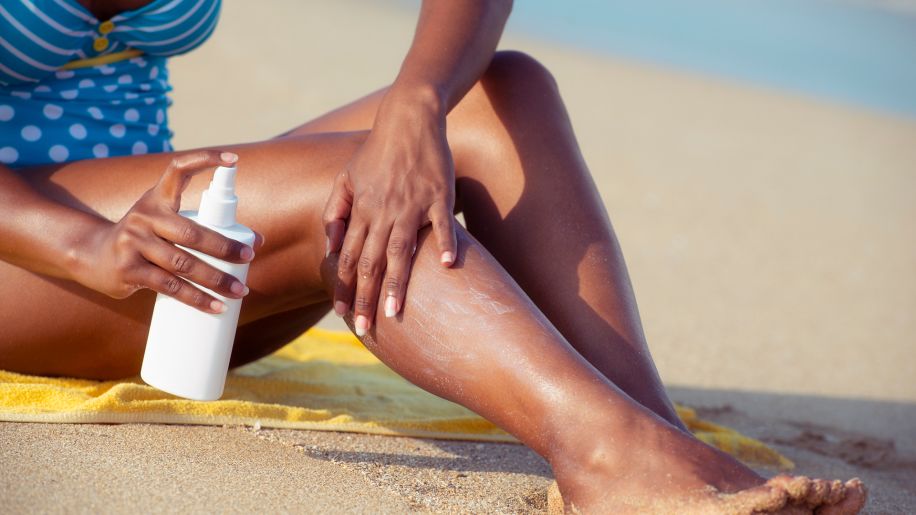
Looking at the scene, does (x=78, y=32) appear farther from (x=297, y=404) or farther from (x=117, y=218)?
(x=297, y=404)

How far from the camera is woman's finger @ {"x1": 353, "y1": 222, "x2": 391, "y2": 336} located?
4.44 feet

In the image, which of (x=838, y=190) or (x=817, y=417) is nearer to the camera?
(x=817, y=417)

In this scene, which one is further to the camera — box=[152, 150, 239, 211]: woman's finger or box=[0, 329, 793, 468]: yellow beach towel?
box=[0, 329, 793, 468]: yellow beach towel

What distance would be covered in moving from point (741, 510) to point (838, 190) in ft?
17.8

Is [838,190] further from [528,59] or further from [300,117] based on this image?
[528,59]

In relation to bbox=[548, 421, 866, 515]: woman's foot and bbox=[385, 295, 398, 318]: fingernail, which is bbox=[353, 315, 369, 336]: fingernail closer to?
bbox=[385, 295, 398, 318]: fingernail

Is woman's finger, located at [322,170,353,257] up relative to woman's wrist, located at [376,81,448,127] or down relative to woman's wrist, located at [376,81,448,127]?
down

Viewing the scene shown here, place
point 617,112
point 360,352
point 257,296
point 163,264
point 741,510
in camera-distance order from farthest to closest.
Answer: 1. point 617,112
2. point 360,352
3. point 257,296
4. point 163,264
5. point 741,510

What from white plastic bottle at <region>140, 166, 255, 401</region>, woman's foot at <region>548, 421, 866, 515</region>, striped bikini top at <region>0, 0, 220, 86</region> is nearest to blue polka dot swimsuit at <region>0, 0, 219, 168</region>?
striped bikini top at <region>0, 0, 220, 86</region>

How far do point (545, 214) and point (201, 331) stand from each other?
0.59 metres

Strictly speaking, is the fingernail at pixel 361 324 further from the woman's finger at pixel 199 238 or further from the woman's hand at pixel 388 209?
the woman's finger at pixel 199 238

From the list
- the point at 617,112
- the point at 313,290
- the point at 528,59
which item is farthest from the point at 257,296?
the point at 617,112

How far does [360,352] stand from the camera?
2.53 metres

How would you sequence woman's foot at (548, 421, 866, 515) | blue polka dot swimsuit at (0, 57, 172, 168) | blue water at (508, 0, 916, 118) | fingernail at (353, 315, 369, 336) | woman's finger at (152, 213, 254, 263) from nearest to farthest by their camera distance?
woman's foot at (548, 421, 866, 515) < woman's finger at (152, 213, 254, 263) < fingernail at (353, 315, 369, 336) < blue polka dot swimsuit at (0, 57, 172, 168) < blue water at (508, 0, 916, 118)
